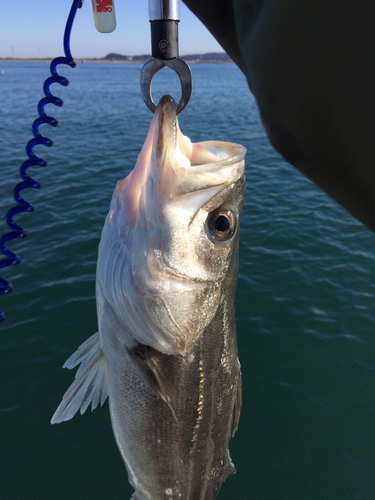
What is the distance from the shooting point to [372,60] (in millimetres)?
782

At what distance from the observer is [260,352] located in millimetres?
5965

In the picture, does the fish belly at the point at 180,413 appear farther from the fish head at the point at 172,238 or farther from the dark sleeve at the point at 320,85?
the dark sleeve at the point at 320,85

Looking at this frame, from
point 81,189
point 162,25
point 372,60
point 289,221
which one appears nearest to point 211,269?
point 162,25

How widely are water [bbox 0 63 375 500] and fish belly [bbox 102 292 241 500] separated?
243 cm

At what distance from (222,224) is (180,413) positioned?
1.12 m

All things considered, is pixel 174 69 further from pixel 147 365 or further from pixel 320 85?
pixel 147 365

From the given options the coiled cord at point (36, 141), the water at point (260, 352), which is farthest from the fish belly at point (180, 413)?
the water at point (260, 352)

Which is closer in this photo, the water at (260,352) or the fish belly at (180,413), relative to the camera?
the fish belly at (180,413)

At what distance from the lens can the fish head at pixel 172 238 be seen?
1.71m

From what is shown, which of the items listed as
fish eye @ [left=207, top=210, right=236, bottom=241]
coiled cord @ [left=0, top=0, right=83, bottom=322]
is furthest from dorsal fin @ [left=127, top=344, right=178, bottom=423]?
coiled cord @ [left=0, top=0, right=83, bottom=322]

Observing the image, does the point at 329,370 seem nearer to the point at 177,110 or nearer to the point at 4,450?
the point at 4,450

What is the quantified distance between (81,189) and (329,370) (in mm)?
9957

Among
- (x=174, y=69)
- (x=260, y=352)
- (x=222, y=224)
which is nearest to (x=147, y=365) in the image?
(x=222, y=224)

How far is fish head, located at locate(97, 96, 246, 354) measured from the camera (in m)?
1.71
